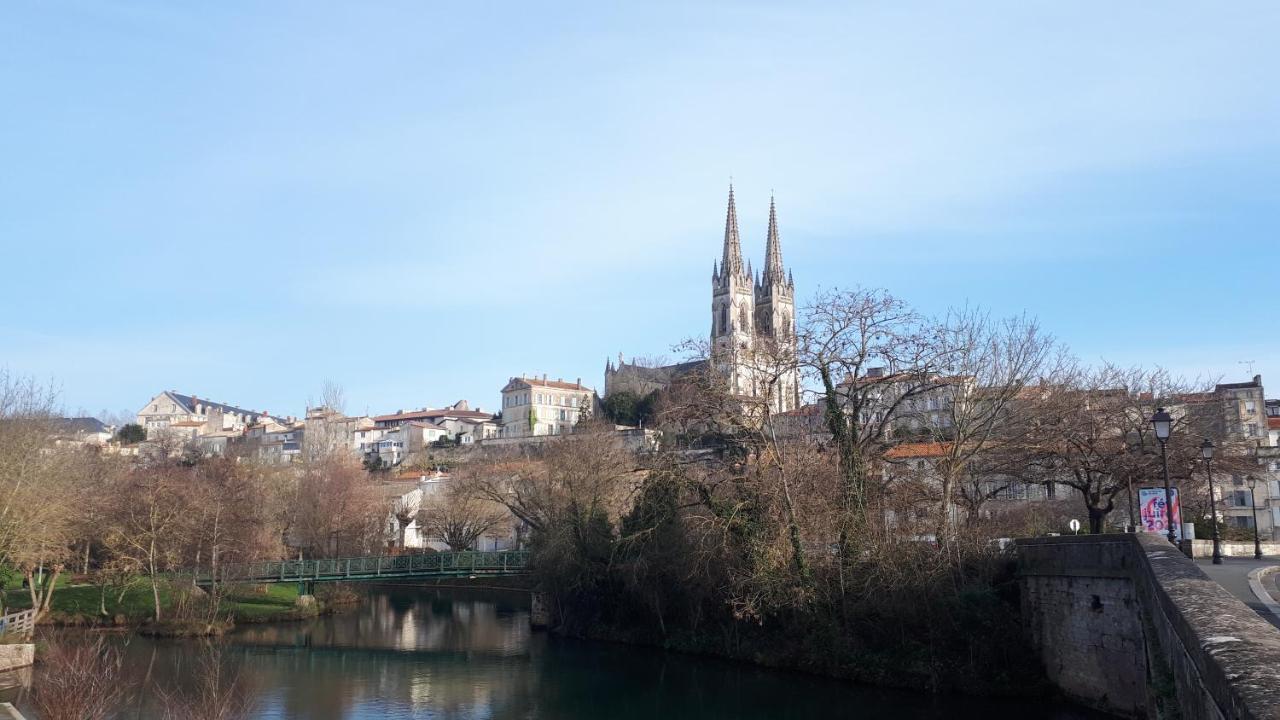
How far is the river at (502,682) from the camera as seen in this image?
24.7m

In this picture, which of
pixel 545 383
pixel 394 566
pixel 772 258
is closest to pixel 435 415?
pixel 545 383

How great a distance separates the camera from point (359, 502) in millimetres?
58438

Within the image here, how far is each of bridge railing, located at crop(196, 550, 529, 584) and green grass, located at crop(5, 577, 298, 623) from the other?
132 centimetres

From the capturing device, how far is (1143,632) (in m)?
15.7

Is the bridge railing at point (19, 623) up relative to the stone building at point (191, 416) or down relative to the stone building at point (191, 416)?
down

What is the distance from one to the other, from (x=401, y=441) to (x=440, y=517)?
213 feet

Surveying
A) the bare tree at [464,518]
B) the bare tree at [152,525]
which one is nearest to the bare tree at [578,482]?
the bare tree at [464,518]

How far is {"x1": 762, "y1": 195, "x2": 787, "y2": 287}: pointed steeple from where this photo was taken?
142 metres

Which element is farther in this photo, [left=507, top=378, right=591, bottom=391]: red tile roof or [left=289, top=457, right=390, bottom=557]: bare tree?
[left=507, top=378, right=591, bottom=391]: red tile roof

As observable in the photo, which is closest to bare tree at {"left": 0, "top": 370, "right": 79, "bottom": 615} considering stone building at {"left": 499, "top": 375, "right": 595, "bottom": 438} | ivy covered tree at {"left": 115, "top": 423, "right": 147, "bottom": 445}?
ivy covered tree at {"left": 115, "top": 423, "right": 147, "bottom": 445}

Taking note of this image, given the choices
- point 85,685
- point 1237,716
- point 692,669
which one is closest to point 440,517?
point 692,669

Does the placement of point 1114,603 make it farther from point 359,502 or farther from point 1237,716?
point 359,502

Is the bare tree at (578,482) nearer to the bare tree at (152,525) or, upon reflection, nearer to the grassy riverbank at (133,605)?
the grassy riverbank at (133,605)

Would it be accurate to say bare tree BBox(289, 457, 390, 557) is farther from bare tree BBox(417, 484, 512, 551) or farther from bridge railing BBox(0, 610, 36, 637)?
bridge railing BBox(0, 610, 36, 637)
